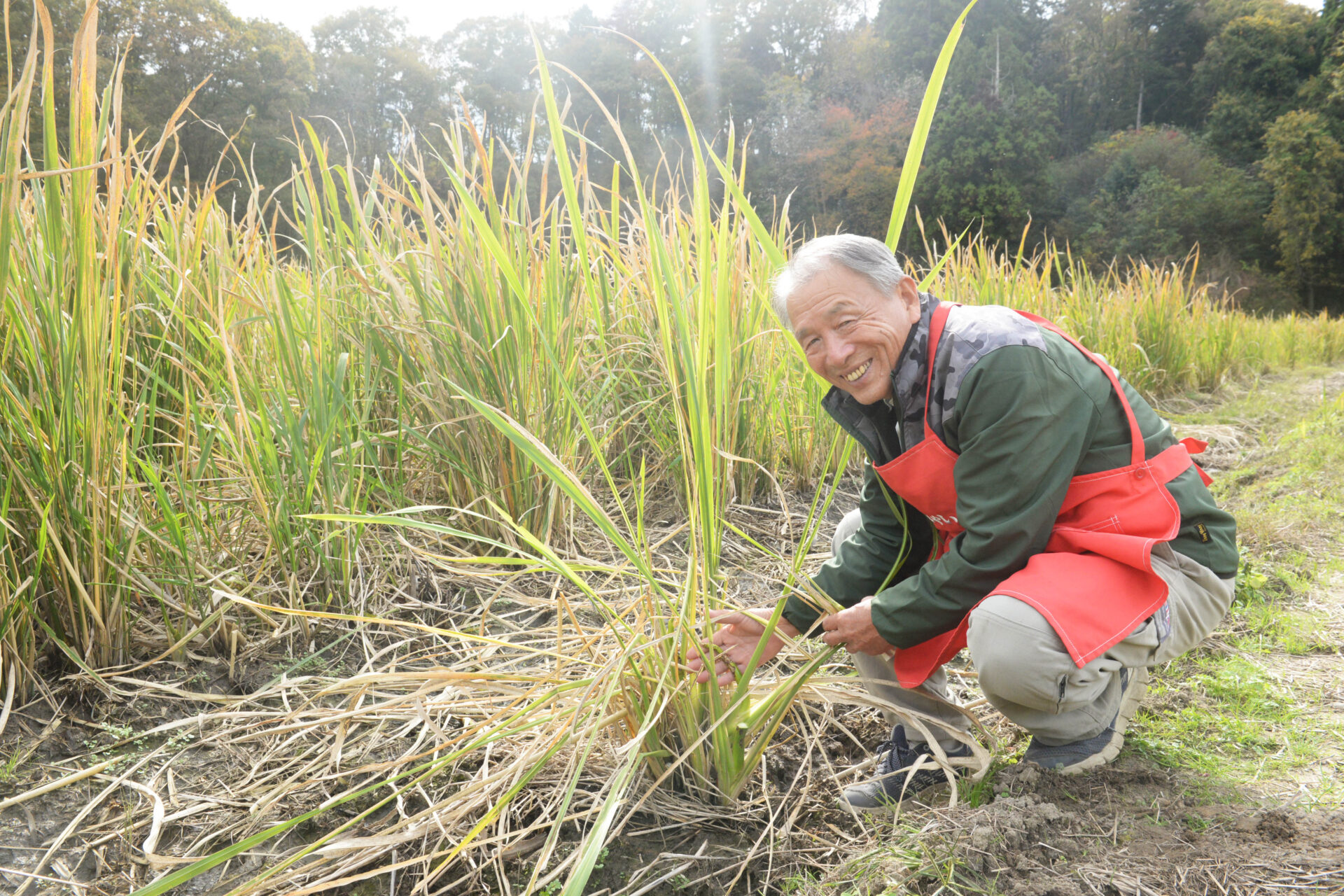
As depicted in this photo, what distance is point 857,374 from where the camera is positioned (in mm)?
1240

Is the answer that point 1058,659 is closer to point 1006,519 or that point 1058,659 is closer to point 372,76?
point 1006,519

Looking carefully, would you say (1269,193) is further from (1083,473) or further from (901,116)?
(1083,473)

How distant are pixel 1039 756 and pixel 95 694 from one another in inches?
62.5

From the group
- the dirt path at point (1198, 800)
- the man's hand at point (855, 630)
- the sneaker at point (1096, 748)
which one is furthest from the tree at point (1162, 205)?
the man's hand at point (855, 630)

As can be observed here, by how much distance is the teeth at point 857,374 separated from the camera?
1.23 meters

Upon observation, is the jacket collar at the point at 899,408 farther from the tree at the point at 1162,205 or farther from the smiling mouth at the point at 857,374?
the tree at the point at 1162,205

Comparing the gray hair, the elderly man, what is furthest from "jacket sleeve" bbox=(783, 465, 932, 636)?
the gray hair

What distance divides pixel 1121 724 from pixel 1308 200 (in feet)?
73.8

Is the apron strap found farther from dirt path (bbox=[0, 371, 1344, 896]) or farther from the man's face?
dirt path (bbox=[0, 371, 1344, 896])

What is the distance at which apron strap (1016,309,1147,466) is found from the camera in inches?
45.8

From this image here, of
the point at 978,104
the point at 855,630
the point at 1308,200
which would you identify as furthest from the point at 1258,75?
the point at 855,630

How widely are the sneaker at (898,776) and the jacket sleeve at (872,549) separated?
9.7 inches

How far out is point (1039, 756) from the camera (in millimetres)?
1199

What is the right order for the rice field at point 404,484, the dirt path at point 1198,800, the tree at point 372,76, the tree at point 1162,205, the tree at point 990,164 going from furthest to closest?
1. the tree at point 990,164
2. the tree at point 1162,205
3. the tree at point 372,76
4. the rice field at point 404,484
5. the dirt path at point 1198,800
